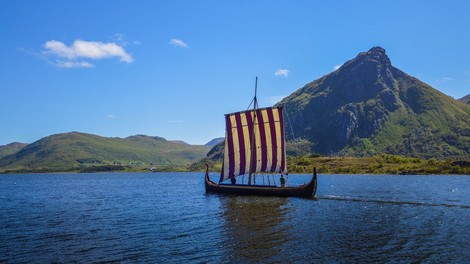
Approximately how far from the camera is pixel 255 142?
7612cm

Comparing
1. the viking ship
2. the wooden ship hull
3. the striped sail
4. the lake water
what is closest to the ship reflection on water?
the lake water

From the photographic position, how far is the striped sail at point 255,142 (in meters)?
74.4

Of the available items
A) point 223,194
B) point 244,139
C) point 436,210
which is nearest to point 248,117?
point 244,139

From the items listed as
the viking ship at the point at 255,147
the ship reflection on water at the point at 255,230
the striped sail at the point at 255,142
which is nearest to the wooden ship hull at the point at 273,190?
the viking ship at the point at 255,147

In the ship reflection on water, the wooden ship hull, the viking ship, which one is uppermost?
the viking ship

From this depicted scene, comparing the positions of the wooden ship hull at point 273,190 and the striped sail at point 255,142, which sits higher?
the striped sail at point 255,142

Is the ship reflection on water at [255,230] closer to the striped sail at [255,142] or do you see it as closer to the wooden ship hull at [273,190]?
the wooden ship hull at [273,190]

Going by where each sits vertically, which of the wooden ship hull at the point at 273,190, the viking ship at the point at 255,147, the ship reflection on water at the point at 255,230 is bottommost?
the ship reflection on water at the point at 255,230

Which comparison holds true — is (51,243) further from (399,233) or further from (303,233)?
(399,233)

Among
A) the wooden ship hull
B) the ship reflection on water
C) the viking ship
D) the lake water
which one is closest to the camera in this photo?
the lake water

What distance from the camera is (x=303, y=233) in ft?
120

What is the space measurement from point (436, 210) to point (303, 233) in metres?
25.0

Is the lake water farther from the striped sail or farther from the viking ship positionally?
the striped sail

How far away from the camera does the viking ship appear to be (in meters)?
74.1
